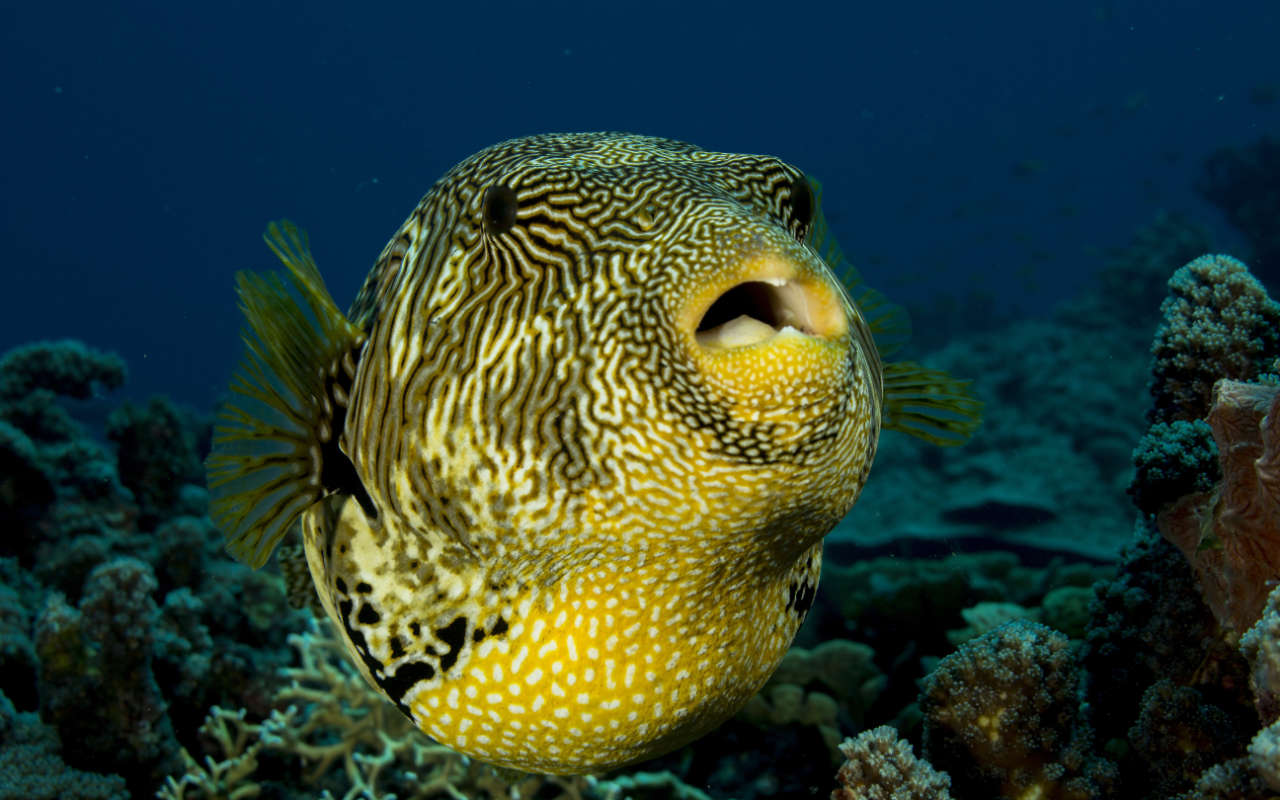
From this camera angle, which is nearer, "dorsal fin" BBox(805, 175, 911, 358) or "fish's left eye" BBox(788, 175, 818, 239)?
"fish's left eye" BBox(788, 175, 818, 239)

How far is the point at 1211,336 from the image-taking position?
129 inches

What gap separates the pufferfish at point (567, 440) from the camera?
5.05ft

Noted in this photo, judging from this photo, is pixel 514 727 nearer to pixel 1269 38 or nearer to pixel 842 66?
pixel 1269 38

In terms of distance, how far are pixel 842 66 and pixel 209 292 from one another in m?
94.1

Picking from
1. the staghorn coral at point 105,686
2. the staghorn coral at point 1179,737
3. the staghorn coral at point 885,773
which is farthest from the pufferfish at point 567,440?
the staghorn coral at point 105,686

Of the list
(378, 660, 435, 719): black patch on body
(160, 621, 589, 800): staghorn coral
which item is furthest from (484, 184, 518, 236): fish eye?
(160, 621, 589, 800): staghorn coral

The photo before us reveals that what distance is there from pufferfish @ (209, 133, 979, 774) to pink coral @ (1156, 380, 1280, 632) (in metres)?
1.21

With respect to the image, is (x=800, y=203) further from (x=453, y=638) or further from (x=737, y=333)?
(x=453, y=638)

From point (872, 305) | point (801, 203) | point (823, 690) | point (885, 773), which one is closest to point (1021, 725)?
point (885, 773)

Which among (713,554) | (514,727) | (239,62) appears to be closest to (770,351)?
(713,554)

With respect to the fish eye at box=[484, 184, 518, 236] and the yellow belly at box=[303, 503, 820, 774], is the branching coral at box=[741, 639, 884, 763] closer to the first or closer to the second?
the yellow belly at box=[303, 503, 820, 774]

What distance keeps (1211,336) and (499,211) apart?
313 centimetres

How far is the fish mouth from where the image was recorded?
1.52 metres

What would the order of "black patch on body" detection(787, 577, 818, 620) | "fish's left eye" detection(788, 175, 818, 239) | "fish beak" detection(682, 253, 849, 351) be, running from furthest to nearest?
"black patch on body" detection(787, 577, 818, 620), "fish's left eye" detection(788, 175, 818, 239), "fish beak" detection(682, 253, 849, 351)
